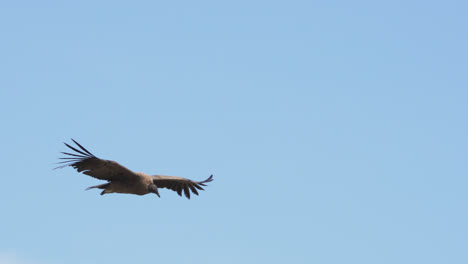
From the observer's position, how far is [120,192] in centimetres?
2291

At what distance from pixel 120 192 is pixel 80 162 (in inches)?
67.0

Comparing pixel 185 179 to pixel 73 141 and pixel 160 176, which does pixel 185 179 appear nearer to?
pixel 160 176

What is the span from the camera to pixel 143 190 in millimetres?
23047

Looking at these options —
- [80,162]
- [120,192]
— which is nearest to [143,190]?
[120,192]

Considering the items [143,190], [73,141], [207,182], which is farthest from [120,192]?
[207,182]

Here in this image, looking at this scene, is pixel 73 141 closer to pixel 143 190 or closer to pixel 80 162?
pixel 80 162

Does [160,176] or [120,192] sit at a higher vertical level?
[160,176]

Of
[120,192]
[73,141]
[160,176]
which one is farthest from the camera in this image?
[160,176]

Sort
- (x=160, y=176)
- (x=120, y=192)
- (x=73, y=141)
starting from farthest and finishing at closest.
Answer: (x=160, y=176) < (x=120, y=192) < (x=73, y=141)

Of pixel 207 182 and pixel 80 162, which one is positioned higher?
pixel 207 182

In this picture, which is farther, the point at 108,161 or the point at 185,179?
the point at 185,179

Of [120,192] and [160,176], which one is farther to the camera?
[160,176]

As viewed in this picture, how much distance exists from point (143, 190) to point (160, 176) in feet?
7.38

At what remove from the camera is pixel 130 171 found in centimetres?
2250
